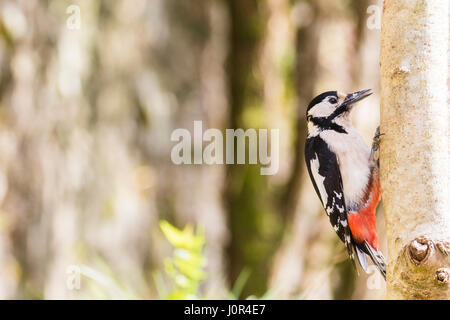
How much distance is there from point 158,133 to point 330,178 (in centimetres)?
216

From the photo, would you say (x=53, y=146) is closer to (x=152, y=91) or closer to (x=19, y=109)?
(x=19, y=109)

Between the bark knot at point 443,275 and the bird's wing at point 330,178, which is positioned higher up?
the bird's wing at point 330,178

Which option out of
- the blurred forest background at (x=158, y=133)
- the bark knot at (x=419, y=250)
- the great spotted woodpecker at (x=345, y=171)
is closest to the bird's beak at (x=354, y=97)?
the great spotted woodpecker at (x=345, y=171)

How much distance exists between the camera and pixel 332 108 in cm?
72

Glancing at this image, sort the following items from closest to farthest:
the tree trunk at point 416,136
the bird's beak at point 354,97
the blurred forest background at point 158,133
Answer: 1. the tree trunk at point 416,136
2. the bird's beak at point 354,97
3. the blurred forest background at point 158,133

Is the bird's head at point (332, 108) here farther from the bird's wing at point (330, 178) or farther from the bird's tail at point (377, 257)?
the bird's tail at point (377, 257)

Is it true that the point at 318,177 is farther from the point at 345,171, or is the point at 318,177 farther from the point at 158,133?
the point at 158,133

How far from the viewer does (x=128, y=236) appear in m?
2.78

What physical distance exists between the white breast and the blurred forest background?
1.11 m

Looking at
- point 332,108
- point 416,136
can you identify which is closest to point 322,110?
point 332,108

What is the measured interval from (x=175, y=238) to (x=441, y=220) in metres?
0.68

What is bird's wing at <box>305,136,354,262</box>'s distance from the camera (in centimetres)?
76

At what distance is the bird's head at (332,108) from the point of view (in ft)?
2.28

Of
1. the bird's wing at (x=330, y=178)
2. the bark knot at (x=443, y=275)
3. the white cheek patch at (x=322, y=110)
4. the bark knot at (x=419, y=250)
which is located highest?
the white cheek patch at (x=322, y=110)
